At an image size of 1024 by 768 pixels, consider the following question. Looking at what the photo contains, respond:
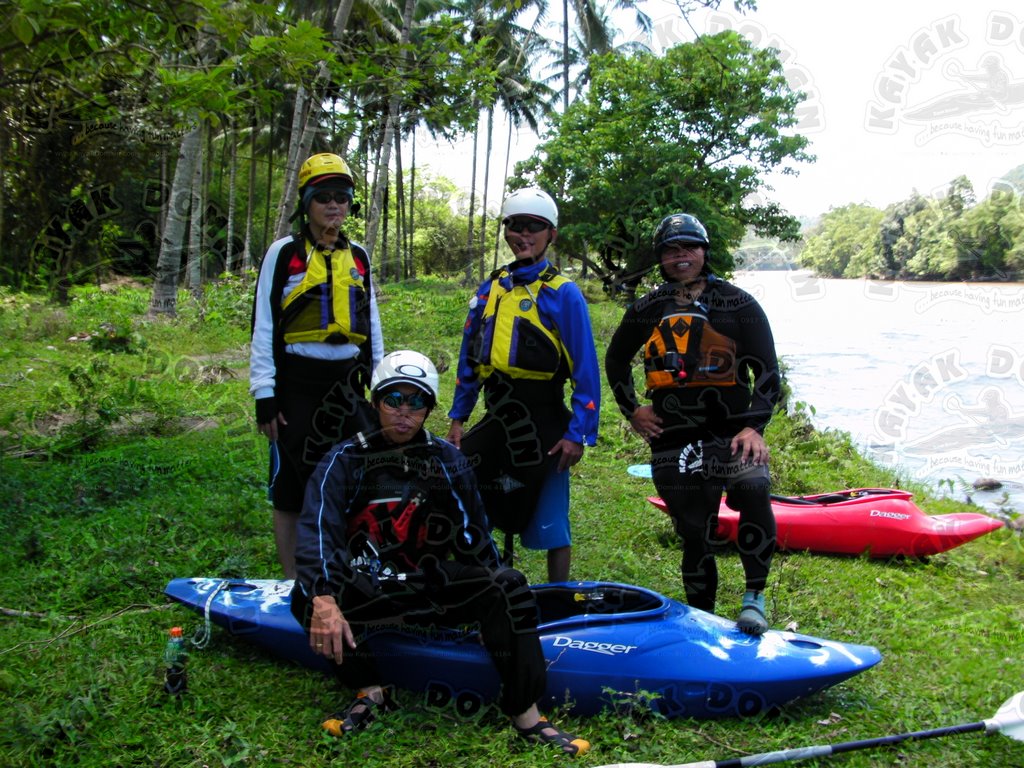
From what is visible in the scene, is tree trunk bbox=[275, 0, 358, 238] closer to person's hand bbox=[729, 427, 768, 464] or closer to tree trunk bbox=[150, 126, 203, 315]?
tree trunk bbox=[150, 126, 203, 315]

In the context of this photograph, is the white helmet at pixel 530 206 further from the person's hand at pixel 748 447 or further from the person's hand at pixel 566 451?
the person's hand at pixel 748 447

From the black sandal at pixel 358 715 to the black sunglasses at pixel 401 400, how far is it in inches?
40.3

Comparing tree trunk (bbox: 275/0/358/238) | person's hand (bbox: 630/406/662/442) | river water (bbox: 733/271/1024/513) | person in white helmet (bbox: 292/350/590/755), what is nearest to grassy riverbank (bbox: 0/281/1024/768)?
person in white helmet (bbox: 292/350/590/755)

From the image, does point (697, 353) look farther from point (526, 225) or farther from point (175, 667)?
point (175, 667)

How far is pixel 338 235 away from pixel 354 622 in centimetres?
167

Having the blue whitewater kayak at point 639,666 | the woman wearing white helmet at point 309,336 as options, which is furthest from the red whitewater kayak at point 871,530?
the woman wearing white helmet at point 309,336

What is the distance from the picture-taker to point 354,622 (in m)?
2.92

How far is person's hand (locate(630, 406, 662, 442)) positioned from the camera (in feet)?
11.6

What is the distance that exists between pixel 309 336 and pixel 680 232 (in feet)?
5.31

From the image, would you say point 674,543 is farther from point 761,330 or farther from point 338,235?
point 338,235

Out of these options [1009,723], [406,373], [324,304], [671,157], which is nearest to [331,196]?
[324,304]

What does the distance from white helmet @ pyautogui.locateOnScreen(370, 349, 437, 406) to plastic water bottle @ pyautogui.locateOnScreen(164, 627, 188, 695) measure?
117cm

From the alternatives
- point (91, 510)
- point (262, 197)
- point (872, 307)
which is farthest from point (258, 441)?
point (262, 197)

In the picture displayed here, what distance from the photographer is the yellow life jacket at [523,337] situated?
3465 millimetres
